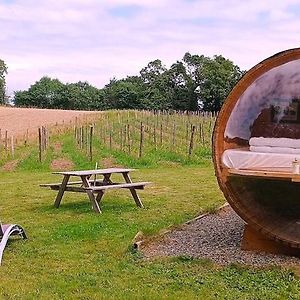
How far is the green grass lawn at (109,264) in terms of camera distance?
4812 mm

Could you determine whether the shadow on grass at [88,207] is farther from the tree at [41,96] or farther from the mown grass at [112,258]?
the tree at [41,96]

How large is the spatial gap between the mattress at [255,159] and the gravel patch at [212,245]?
899 millimetres

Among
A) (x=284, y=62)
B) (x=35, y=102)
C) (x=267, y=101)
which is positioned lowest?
(x=35, y=102)

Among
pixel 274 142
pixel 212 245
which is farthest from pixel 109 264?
pixel 274 142

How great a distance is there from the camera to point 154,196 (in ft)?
35.4

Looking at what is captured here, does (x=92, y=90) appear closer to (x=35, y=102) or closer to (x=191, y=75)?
(x=35, y=102)

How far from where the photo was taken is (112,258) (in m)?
5.90

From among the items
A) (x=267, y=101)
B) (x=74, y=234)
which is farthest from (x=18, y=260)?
(x=267, y=101)

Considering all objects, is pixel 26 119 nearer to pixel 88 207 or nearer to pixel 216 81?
pixel 216 81

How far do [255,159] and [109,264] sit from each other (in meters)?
1.78

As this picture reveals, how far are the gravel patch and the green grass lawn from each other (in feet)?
0.81

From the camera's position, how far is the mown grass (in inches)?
190

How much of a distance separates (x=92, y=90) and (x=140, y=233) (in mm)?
Answer: 73310

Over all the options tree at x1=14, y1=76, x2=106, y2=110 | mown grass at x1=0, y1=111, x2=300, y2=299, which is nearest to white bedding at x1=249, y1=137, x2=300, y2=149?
mown grass at x1=0, y1=111, x2=300, y2=299
